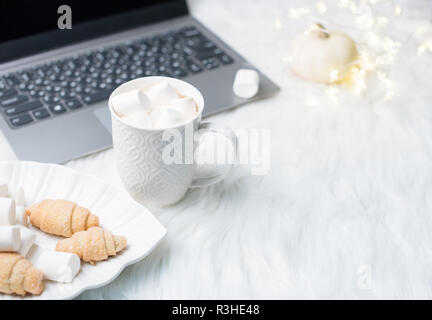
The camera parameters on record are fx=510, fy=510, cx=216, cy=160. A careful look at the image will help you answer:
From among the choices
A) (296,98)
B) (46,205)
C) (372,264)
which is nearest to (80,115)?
(46,205)

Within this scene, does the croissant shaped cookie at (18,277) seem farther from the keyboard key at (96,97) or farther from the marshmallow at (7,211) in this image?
the keyboard key at (96,97)

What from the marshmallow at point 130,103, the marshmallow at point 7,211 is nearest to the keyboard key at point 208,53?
the marshmallow at point 130,103

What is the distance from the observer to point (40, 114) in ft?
Result: 2.27

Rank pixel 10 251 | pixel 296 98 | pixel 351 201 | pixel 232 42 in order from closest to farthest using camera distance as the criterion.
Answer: pixel 10 251 < pixel 351 201 < pixel 296 98 < pixel 232 42

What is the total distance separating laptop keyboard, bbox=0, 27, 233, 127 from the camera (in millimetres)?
710

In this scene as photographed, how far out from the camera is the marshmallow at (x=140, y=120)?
512mm

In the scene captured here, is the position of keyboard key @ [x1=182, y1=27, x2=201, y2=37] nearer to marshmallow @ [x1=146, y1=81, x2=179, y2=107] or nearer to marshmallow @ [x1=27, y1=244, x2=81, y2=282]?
marshmallow @ [x1=146, y1=81, x2=179, y2=107]

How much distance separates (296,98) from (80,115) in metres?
0.32

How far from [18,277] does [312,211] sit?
12.9 inches

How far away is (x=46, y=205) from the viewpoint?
1.71 feet

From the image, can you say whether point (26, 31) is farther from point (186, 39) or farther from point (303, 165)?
point (303, 165)

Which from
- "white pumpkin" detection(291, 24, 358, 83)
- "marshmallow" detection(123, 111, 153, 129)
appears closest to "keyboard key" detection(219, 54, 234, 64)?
"white pumpkin" detection(291, 24, 358, 83)

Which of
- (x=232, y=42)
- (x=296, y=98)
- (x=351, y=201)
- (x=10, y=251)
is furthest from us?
(x=232, y=42)

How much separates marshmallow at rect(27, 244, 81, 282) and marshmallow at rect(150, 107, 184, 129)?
15cm
